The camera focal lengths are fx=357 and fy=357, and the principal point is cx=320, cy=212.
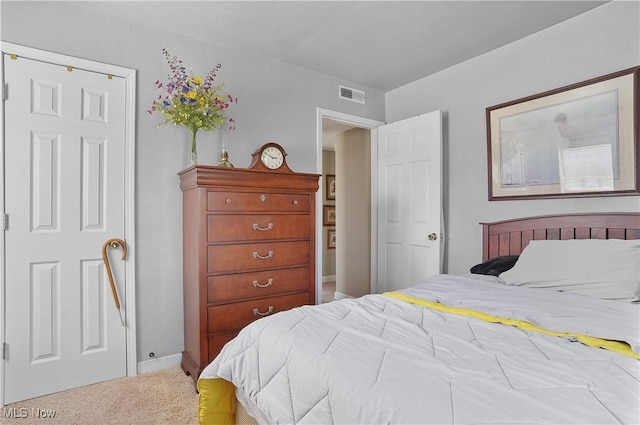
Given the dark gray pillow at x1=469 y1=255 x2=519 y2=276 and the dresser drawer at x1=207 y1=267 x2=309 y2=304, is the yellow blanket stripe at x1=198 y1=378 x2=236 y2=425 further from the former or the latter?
the dark gray pillow at x1=469 y1=255 x2=519 y2=276

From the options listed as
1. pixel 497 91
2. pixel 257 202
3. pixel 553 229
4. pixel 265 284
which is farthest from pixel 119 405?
pixel 497 91

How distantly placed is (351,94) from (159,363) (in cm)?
304

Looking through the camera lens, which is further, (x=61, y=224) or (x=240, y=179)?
(x=240, y=179)

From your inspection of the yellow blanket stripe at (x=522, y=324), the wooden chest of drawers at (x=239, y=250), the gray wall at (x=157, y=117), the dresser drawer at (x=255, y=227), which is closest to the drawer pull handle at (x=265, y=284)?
the wooden chest of drawers at (x=239, y=250)

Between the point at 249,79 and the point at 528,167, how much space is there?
241cm

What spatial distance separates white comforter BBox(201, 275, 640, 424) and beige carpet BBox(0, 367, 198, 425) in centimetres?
81

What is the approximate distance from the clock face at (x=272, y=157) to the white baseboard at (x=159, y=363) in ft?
5.27

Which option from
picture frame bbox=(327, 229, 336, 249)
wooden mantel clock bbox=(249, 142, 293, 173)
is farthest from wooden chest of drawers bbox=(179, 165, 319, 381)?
A: picture frame bbox=(327, 229, 336, 249)

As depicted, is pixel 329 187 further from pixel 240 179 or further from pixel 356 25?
pixel 240 179

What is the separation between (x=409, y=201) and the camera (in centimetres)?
361

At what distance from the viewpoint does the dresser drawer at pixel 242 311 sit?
2.37 metres

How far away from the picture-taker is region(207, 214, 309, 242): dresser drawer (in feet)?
7.83

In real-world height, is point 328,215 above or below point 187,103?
below

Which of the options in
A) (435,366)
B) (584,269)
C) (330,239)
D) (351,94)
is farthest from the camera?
(330,239)
